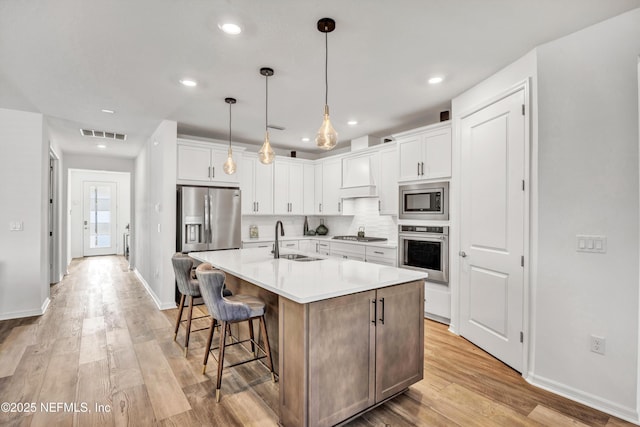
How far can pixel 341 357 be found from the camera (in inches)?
73.0

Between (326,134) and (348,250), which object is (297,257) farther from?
(348,250)

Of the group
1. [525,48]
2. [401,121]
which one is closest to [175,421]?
[525,48]

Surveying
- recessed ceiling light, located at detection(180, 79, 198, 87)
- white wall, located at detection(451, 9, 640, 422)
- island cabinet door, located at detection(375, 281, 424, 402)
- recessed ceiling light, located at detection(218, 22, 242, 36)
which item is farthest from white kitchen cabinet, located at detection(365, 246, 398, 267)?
recessed ceiling light, located at detection(218, 22, 242, 36)

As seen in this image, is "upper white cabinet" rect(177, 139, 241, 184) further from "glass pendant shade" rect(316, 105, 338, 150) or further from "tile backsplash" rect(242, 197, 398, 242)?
"glass pendant shade" rect(316, 105, 338, 150)

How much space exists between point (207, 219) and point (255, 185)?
116 centimetres

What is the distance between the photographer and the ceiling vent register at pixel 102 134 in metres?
4.88

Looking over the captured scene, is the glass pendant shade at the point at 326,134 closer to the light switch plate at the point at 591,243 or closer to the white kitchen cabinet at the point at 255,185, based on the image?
the light switch plate at the point at 591,243

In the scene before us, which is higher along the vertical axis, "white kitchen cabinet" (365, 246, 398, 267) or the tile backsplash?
the tile backsplash

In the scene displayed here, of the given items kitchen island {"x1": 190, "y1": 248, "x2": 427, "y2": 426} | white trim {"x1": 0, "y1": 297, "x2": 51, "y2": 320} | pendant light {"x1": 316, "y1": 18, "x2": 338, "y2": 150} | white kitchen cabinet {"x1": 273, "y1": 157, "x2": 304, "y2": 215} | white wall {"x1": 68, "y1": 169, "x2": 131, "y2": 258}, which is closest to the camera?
kitchen island {"x1": 190, "y1": 248, "x2": 427, "y2": 426}

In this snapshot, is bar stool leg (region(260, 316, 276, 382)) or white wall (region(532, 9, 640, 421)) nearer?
white wall (region(532, 9, 640, 421))

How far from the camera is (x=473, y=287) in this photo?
3.16 meters

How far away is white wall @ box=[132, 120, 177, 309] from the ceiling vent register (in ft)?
1.32

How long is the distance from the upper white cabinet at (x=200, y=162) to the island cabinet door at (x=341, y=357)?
3475 millimetres

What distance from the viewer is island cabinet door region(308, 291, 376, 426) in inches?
68.8
